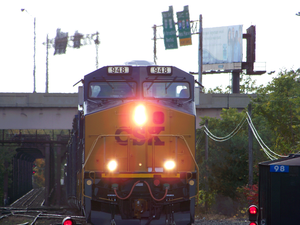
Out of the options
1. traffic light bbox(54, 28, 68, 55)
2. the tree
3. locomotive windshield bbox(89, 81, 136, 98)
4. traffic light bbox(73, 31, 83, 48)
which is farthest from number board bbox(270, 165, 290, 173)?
traffic light bbox(73, 31, 83, 48)

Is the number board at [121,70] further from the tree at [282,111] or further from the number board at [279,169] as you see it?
the tree at [282,111]

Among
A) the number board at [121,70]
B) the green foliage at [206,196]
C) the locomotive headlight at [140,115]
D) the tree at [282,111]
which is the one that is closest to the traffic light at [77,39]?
the green foliage at [206,196]

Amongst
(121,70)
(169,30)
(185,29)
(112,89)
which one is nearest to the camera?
(121,70)

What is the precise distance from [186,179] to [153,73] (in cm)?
279

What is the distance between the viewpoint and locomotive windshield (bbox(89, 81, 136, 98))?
35.2ft

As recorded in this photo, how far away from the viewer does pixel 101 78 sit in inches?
423

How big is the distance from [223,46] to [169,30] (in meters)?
6.74

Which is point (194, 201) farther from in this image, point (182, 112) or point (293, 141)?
point (293, 141)

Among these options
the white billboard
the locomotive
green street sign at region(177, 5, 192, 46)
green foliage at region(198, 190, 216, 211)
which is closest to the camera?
the locomotive

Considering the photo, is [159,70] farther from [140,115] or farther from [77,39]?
[77,39]

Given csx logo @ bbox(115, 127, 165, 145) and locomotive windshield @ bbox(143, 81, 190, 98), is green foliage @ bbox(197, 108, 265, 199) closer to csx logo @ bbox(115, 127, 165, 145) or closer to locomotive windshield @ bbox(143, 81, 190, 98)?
locomotive windshield @ bbox(143, 81, 190, 98)

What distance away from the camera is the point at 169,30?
4422 centimetres

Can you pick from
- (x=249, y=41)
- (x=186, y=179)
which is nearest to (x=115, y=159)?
(x=186, y=179)

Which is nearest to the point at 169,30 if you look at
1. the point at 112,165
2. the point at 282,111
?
the point at 282,111
